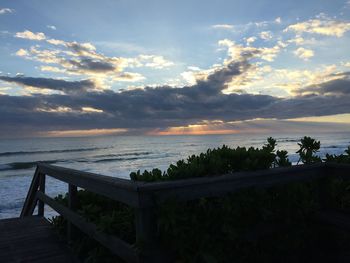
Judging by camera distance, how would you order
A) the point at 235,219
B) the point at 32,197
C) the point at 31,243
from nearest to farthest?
1. the point at 235,219
2. the point at 31,243
3. the point at 32,197

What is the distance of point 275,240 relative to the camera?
3635mm

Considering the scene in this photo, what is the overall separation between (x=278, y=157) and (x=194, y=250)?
6.42 ft

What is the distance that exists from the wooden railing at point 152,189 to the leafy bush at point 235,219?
93 mm

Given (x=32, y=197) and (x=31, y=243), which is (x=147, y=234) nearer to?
(x=31, y=243)

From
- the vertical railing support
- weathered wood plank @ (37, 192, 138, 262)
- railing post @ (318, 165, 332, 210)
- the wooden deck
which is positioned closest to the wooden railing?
weathered wood plank @ (37, 192, 138, 262)

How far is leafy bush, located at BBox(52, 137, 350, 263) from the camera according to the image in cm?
283

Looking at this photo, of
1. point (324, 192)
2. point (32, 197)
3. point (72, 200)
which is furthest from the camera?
point (32, 197)

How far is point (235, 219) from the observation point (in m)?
3.21

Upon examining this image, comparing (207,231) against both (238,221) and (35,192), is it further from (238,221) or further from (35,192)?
(35,192)

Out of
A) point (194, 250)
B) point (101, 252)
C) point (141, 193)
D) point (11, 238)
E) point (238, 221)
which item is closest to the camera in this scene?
point (141, 193)

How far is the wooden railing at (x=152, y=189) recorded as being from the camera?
2.59 m

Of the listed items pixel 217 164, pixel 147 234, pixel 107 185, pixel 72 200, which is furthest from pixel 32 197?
pixel 147 234

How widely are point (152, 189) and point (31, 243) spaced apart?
3559 mm

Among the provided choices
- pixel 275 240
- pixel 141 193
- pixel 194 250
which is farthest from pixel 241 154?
pixel 141 193
